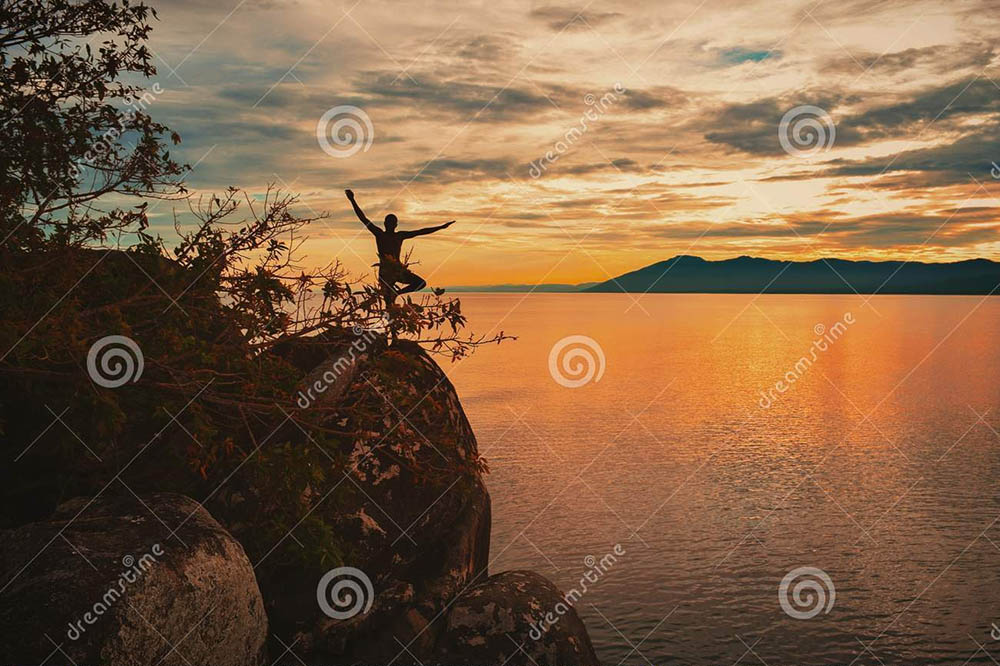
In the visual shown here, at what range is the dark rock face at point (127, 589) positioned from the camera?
294 inches

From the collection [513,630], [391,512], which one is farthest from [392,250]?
[513,630]

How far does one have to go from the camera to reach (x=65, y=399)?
9.47 metres

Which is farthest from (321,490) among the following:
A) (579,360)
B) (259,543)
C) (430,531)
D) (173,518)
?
(579,360)

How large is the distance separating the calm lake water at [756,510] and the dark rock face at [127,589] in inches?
323

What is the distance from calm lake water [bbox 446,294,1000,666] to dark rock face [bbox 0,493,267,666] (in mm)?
8205

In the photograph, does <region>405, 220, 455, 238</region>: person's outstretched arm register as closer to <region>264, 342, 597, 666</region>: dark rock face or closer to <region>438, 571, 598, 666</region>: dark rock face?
<region>264, 342, 597, 666</region>: dark rock face

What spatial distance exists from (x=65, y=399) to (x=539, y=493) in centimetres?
1648

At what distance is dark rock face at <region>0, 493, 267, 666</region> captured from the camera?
748cm

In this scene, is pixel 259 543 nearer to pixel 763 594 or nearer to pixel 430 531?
pixel 430 531

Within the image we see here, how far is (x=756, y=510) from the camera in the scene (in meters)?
22.2

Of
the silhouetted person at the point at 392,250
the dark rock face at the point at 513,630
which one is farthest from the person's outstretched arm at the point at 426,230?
the dark rock face at the point at 513,630

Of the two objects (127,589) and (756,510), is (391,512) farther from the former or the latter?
(756,510)

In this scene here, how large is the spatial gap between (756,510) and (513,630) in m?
13.2

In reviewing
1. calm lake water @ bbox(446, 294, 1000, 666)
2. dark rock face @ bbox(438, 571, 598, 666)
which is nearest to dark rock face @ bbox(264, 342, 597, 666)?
dark rock face @ bbox(438, 571, 598, 666)
